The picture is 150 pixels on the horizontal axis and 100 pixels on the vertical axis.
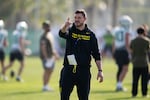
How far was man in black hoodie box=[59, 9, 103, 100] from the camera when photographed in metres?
14.0

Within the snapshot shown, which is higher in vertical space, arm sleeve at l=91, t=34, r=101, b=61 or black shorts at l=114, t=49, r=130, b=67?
arm sleeve at l=91, t=34, r=101, b=61

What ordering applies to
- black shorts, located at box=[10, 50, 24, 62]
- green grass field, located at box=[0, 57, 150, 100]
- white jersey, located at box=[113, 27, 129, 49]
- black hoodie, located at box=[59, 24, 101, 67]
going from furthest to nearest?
1. black shorts, located at box=[10, 50, 24, 62]
2. white jersey, located at box=[113, 27, 129, 49]
3. green grass field, located at box=[0, 57, 150, 100]
4. black hoodie, located at box=[59, 24, 101, 67]

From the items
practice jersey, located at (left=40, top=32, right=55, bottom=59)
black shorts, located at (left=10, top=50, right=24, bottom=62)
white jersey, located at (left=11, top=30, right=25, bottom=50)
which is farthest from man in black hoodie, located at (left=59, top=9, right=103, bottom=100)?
black shorts, located at (left=10, top=50, right=24, bottom=62)

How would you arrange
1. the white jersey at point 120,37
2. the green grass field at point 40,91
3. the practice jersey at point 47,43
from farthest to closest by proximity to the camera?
1. the white jersey at point 120,37
2. the practice jersey at point 47,43
3. the green grass field at point 40,91

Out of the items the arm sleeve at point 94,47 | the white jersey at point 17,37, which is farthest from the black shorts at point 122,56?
the arm sleeve at point 94,47

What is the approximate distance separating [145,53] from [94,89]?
3363 mm

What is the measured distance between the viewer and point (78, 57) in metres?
14.1

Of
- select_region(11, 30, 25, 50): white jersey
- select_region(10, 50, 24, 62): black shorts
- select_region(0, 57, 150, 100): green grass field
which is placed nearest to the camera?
→ select_region(0, 57, 150, 100): green grass field

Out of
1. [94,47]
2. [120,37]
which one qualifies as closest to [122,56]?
[120,37]

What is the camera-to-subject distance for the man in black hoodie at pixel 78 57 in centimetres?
1400

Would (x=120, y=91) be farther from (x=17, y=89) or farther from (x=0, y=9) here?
(x=0, y=9)

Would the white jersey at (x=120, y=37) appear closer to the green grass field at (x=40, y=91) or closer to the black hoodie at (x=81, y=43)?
the green grass field at (x=40, y=91)

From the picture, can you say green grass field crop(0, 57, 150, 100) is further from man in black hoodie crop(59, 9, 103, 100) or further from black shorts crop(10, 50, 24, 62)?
man in black hoodie crop(59, 9, 103, 100)

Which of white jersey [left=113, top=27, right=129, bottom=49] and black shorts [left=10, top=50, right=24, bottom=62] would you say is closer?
white jersey [left=113, top=27, right=129, bottom=49]
